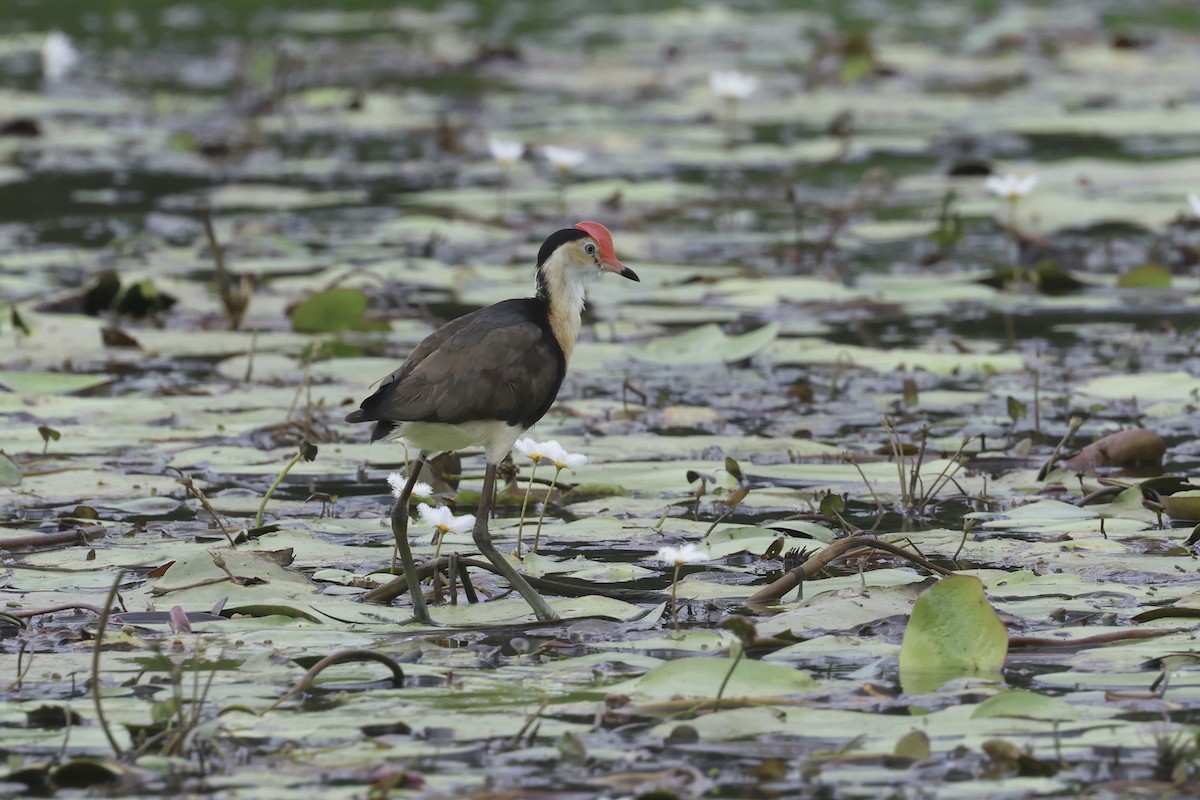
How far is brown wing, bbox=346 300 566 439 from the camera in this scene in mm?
4484

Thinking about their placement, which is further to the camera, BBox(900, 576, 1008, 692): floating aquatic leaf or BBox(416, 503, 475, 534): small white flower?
BBox(416, 503, 475, 534): small white flower

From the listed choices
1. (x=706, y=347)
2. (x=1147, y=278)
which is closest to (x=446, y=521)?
(x=706, y=347)

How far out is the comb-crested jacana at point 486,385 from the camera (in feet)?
14.7

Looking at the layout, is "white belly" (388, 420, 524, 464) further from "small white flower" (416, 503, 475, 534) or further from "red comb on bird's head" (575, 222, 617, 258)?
"red comb on bird's head" (575, 222, 617, 258)

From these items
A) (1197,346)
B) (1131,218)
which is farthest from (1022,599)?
(1131,218)

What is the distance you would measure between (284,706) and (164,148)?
1013 cm

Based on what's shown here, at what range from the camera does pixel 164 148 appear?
13328mm

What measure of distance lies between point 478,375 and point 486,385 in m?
0.03

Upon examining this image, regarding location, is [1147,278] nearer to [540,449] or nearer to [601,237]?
[601,237]

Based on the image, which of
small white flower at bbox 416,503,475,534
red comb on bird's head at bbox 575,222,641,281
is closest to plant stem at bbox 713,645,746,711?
small white flower at bbox 416,503,475,534

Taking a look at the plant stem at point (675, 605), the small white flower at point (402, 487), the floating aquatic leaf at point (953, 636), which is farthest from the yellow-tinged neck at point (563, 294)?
the floating aquatic leaf at point (953, 636)

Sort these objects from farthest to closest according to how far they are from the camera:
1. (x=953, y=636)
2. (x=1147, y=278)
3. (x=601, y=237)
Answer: (x=1147, y=278) < (x=601, y=237) < (x=953, y=636)

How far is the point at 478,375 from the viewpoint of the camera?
15.0 feet

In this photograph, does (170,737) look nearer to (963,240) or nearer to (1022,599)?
(1022,599)
